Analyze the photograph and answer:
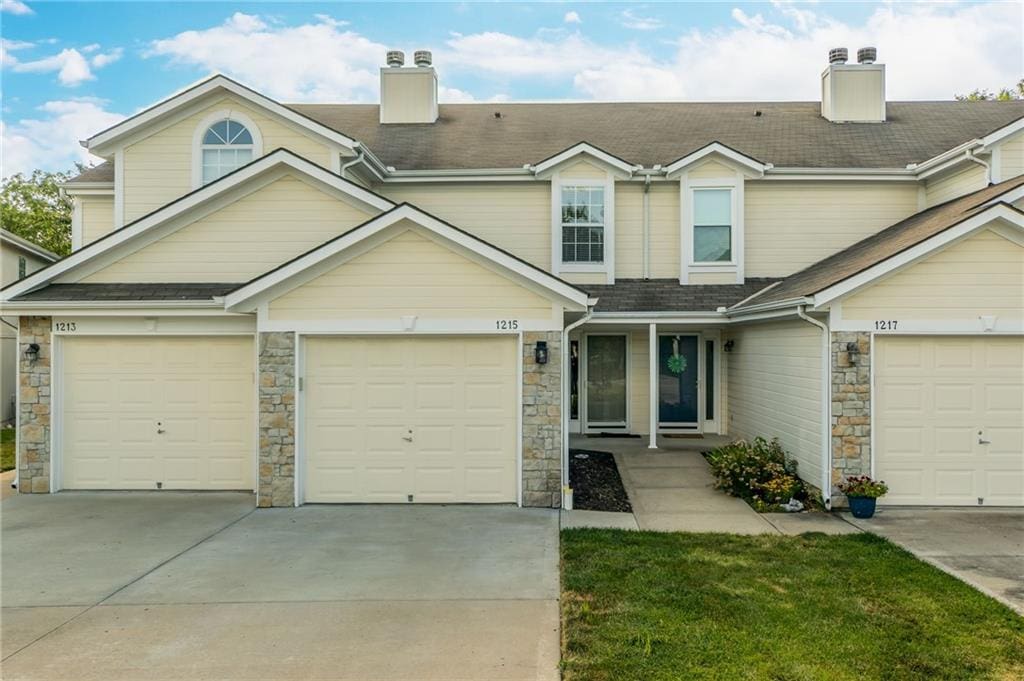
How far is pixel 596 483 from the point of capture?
33.1ft

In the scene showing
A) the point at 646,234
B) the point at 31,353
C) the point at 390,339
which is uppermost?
the point at 646,234

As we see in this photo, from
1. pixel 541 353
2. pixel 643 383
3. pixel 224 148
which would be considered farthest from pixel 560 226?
pixel 224 148

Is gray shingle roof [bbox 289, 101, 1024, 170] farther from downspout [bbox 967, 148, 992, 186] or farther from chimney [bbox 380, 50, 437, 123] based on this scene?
downspout [bbox 967, 148, 992, 186]

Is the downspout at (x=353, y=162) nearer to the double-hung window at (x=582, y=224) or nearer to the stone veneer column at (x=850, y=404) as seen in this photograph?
the double-hung window at (x=582, y=224)

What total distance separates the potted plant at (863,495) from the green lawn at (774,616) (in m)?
1.35

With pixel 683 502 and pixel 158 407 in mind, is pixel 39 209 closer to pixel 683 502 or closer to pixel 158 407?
pixel 158 407

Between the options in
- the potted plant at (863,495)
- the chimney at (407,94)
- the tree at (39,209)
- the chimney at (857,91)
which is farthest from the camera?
the tree at (39,209)

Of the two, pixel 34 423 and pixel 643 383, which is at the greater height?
pixel 643 383

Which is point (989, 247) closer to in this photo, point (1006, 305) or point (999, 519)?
point (1006, 305)

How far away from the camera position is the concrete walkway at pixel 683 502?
8133 millimetres

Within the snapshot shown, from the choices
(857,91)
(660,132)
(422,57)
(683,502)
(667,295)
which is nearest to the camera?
(683,502)

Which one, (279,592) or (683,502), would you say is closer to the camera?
(279,592)

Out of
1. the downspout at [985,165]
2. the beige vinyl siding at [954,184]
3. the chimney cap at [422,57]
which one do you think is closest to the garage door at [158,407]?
the chimney cap at [422,57]

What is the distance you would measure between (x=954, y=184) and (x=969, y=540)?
8.26 meters
